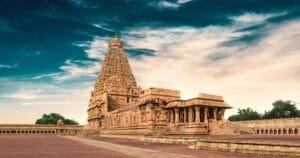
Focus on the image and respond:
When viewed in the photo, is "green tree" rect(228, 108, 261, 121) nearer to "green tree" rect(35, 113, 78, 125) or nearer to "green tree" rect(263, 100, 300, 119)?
"green tree" rect(263, 100, 300, 119)

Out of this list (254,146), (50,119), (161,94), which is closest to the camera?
(254,146)

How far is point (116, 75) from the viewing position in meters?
97.8

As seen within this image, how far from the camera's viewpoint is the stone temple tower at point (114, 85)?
94125mm

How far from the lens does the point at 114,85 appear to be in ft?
312

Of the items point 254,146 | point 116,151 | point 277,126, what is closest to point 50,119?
point 277,126

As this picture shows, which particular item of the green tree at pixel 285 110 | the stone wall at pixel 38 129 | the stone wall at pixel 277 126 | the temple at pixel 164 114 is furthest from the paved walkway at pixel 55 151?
the stone wall at pixel 38 129

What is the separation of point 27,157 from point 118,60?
85146 millimetres

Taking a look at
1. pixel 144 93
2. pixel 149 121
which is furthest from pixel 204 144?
pixel 144 93

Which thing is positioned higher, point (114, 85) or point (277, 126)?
point (114, 85)

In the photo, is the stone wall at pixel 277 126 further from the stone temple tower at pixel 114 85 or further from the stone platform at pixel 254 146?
the stone platform at pixel 254 146

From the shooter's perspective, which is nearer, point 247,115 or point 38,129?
point 247,115

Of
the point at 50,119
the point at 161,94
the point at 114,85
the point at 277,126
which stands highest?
the point at 114,85

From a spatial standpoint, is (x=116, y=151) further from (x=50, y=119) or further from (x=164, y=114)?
(x=50, y=119)

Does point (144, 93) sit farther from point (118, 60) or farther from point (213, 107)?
point (118, 60)
